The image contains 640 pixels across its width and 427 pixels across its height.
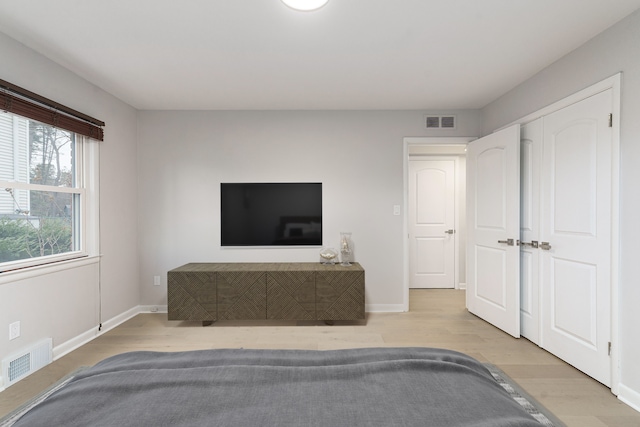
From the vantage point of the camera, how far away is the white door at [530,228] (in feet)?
9.36

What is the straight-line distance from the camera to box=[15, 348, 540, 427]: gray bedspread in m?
0.86

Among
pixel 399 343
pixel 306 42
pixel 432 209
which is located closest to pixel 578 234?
pixel 399 343

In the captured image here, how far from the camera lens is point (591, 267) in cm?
229

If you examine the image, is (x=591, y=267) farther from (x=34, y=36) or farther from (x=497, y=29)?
(x=34, y=36)

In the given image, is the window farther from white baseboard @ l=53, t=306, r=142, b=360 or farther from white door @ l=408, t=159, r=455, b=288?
white door @ l=408, t=159, r=455, b=288

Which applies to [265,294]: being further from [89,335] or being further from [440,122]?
[440,122]

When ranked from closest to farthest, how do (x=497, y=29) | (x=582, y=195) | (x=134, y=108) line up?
(x=497, y=29) < (x=582, y=195) < (x=134, y=108)

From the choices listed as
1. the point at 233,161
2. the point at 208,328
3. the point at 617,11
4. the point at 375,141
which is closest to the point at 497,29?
the point at 617,11

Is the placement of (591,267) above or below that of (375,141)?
below

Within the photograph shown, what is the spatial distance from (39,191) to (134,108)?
161cm

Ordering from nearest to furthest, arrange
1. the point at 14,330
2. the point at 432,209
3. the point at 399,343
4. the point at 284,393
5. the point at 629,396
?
the point at 284,393
the point at 629,396
the point at 14,330
the point at 399,343
the point at 432,209

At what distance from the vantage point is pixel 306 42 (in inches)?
90.9

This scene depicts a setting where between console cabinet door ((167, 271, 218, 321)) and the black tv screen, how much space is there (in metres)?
0.61

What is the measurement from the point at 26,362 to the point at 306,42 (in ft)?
10.6
